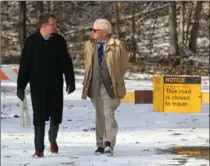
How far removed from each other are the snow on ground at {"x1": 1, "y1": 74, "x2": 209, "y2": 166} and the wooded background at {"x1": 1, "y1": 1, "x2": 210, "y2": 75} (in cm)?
1195

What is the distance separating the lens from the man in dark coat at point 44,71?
644 cm

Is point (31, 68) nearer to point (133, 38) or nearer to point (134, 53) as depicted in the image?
point (134, 53)

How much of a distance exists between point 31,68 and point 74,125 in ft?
11.1

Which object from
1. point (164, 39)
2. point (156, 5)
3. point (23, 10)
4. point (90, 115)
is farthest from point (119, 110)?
point (156, 5)

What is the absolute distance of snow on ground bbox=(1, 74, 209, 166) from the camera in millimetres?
6441

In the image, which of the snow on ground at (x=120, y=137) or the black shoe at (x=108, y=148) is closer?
the snow on ground at (x=120, y=137)

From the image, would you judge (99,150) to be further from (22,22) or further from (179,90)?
(22,22)

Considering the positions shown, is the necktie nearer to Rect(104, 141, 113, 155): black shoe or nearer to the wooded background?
Rect(104, 141, 113, 155): black shoe

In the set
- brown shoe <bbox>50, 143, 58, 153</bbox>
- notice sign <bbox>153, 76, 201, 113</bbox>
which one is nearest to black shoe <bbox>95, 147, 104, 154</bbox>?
brown shoe <bbox>50, 143, 58, 153</bbox>

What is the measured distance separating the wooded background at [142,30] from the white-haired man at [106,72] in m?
16.3

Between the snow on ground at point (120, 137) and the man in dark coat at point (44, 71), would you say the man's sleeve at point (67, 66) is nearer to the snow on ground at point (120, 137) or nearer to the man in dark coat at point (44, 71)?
the man in dark coat at point (44, 71)

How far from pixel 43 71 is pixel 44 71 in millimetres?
11

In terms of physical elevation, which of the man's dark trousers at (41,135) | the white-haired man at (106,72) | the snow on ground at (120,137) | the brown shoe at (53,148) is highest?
the white-haired man at (106,72)

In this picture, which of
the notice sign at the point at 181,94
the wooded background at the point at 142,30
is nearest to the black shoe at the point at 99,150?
the notice sign at the point at 181,94
